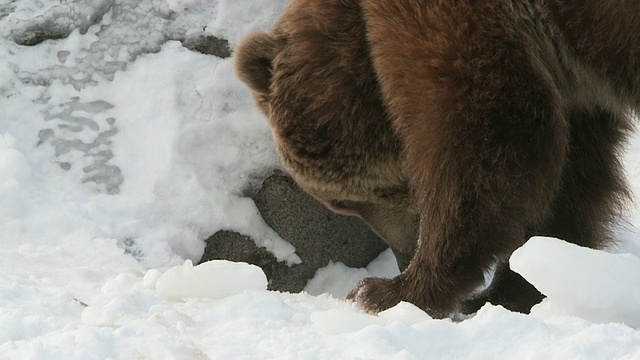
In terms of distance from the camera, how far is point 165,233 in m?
4.66

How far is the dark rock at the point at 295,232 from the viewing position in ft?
16.4

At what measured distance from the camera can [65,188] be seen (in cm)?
465

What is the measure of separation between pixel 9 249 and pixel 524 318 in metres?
2.37

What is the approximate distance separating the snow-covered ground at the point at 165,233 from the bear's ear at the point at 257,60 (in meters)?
0.84

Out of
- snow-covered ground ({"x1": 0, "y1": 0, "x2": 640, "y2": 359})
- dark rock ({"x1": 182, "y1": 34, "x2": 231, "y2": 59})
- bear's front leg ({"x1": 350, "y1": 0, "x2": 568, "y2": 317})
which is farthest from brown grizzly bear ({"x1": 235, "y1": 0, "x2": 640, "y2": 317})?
dark rock ({"x1": 182, "y1": 34, "x2": 231, "y2": 59})

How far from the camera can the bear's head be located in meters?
3.72

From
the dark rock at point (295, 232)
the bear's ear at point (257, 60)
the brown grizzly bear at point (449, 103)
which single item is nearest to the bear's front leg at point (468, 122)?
the brown grizzly bear at point (449, 103)

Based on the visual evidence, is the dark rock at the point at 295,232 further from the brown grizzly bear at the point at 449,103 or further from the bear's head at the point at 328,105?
the brown grizzly bear at the point at 449,103

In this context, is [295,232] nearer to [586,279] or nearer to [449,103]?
[449,103]

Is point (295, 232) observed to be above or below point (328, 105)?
below

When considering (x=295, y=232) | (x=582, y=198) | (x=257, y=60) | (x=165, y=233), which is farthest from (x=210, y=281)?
(x=582, y=198)

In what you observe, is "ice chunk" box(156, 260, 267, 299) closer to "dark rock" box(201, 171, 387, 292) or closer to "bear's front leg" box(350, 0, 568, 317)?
"bear's front leg" box(350, 0, 568, 317)

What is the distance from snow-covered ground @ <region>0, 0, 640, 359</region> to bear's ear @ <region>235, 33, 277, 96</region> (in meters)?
0.84

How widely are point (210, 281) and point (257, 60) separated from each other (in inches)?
49.3
